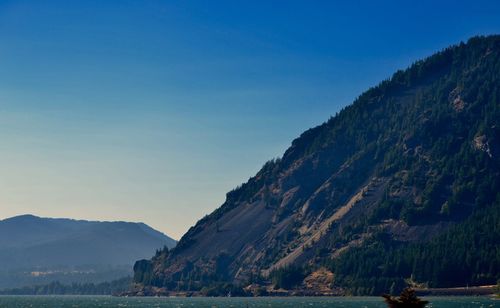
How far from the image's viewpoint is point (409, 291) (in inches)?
3100
